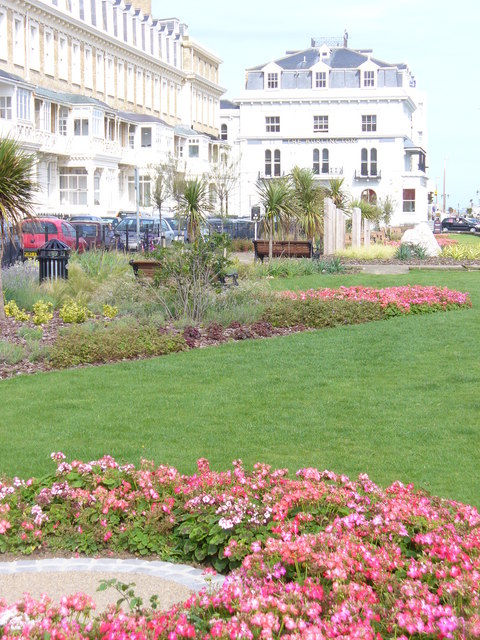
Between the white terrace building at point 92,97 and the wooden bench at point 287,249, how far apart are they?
14.3m

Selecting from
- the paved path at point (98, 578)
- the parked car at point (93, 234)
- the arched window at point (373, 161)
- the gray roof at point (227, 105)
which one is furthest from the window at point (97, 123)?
the paved path at point (98, 578)

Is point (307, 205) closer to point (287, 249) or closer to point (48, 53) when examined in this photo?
point (287, 249)

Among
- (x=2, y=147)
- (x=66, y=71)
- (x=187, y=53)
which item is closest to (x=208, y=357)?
(x=2, y=147)

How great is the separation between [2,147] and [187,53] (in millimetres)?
69028

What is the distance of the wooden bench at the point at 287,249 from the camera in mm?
30047

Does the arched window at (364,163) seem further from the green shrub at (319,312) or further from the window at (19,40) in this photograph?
the green shrub at (319,312)

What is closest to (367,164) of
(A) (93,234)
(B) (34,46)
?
(B) (34,46)

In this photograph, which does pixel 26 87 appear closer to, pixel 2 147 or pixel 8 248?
pixel 8 248

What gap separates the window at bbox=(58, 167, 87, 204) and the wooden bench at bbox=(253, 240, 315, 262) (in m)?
27.1

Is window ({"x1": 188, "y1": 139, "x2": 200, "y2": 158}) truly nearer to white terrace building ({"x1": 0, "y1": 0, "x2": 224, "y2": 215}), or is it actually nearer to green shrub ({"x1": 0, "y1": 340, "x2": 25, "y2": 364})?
white terrace building ({"x1": 0, "y1": 0, "x2": 224, "y2": 215})

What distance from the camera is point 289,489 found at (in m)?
5.50

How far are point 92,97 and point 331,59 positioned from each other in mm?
27386

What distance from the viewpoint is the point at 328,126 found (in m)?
79.1

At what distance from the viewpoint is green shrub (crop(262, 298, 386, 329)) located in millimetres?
15203
